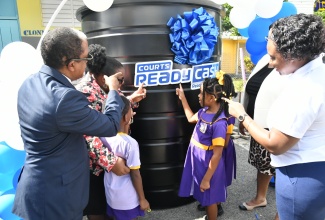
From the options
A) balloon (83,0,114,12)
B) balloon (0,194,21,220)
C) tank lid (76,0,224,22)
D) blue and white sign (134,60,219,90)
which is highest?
tank lid (76,0,224,22)

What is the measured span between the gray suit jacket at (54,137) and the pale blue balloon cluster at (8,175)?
462 millimetres

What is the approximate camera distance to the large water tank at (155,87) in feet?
6.83

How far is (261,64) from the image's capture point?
2.37m

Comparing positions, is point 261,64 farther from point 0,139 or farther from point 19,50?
point 0,139

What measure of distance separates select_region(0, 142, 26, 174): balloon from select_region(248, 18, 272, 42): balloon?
246 centimetres

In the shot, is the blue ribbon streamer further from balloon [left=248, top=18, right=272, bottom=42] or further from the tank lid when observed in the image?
balloon [left=248, top=18, right=272, bottom=42]

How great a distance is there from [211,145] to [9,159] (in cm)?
154

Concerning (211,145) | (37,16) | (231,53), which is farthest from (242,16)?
(231,53)

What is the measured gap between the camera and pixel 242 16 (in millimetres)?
2834

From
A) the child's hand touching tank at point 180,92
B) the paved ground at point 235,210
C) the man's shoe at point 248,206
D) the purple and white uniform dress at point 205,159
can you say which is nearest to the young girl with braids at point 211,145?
the purple and white uniform dress at point 205,159

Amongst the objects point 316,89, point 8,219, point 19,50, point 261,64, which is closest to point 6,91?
point 19,50

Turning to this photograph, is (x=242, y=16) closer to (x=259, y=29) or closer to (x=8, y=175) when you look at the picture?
(x=259, y=29)

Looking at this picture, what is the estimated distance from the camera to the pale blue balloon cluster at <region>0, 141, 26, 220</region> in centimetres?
175

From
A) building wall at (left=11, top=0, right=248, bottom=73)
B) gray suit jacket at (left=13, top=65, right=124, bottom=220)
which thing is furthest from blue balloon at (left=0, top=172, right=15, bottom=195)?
building wall at (left=11, top=0, right=248, bottom=73)
